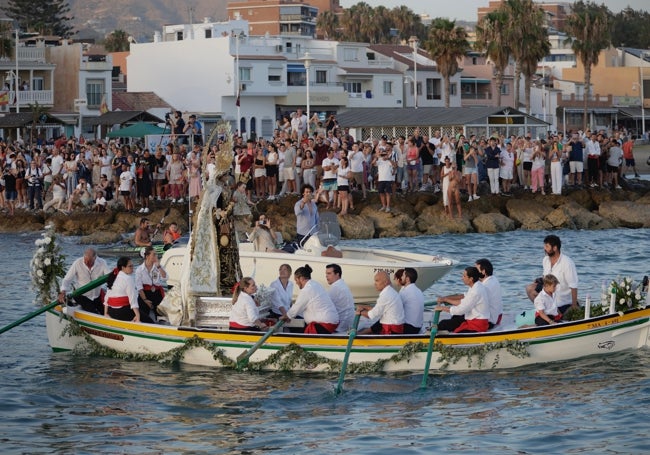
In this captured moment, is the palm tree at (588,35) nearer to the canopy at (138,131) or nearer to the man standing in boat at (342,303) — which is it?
the canopy at (138,131)

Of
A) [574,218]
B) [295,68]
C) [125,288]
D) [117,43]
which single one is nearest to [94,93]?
[295,68]

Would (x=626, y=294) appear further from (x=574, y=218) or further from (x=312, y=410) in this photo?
(x=574, y=218)

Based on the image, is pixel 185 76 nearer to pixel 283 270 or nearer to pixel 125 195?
pixel 125 195

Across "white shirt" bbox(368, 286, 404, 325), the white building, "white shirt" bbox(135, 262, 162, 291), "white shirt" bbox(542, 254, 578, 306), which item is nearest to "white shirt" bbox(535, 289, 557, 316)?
"white shirt" bbox(542, 254, 578, 306)

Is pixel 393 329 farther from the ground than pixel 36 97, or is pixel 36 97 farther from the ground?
pixel 36 97

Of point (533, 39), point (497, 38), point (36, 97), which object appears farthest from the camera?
point (533, 39)

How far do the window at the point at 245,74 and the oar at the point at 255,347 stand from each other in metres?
67.5

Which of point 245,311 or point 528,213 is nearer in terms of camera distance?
point 245,311

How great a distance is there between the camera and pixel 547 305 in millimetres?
20391

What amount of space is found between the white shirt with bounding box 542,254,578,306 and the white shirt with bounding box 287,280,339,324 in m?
3.68

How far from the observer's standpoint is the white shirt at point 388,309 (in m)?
20.0

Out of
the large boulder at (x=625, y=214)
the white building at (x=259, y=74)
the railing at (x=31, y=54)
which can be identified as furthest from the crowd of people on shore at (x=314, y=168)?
the white building at (x=259, y=74)

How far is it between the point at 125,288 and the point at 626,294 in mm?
8446

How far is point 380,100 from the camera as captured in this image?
9588 cm
